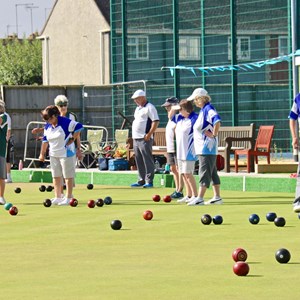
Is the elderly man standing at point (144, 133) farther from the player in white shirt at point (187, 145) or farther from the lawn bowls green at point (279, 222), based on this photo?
the lawn bowls green at point (279, 222)

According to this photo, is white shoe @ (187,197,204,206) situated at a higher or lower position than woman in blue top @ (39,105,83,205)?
lower

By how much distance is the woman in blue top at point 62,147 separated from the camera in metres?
14.4

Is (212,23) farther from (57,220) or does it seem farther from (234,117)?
(57,220)

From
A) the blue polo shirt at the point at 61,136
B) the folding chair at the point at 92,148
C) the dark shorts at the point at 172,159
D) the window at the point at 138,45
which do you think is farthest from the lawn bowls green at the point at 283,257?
the window at the point at 138,45

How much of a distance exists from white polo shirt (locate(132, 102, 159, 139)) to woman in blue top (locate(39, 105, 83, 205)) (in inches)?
119

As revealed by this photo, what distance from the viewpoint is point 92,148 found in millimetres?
23484

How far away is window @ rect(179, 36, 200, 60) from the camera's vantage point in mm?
36047

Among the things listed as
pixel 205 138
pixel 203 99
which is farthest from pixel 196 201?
pixel 203 99

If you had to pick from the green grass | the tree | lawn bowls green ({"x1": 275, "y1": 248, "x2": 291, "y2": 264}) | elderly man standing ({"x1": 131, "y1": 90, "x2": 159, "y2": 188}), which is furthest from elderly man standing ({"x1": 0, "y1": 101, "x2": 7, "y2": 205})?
the tree

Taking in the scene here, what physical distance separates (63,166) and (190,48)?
22393 mm

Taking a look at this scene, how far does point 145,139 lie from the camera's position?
1750cm

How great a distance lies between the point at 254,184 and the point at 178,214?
4.60 meters

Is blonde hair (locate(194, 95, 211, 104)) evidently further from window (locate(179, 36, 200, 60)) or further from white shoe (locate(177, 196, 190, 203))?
window (locate(179, 36, 200, 60))

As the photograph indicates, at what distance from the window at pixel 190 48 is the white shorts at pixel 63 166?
2082 centimetres
